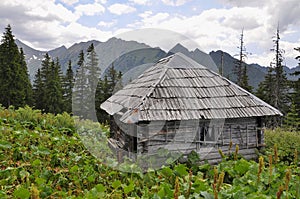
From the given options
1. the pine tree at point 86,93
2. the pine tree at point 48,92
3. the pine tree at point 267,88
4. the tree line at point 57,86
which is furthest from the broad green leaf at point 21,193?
the pine tree at point 267,88

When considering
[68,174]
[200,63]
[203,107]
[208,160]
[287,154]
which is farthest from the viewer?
[287,154]

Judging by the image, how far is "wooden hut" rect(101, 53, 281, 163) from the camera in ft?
23.0

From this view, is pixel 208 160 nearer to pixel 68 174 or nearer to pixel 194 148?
pixel 194 148

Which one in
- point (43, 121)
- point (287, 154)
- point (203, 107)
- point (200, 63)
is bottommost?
point (287, 154)

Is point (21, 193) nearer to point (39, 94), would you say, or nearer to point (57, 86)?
point (57, 86)

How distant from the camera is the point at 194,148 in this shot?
301 inches

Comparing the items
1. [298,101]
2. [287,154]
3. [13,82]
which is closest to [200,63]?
[287,154]

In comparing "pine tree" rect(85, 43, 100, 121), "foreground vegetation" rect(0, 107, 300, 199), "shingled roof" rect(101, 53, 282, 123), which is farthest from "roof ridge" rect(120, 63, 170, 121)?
"pine tree" rect(85, 43, 100, 121)

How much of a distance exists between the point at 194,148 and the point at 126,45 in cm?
337

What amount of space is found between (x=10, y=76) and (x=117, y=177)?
21.7 metres

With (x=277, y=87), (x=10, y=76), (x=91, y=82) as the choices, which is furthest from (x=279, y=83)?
(x=10, y=76)

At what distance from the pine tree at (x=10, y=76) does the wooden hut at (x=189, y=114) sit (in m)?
18.3

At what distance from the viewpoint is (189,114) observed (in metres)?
7.02

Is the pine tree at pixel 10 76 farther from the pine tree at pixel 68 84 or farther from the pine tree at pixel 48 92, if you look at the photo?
the pine tree at pixel 68 84
